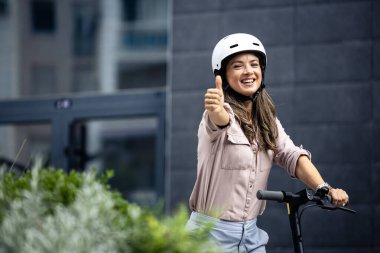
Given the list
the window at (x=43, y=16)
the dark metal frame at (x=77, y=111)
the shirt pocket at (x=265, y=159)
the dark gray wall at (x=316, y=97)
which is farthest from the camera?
the window at (x=43, y=16)

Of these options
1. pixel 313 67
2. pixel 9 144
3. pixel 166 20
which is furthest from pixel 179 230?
pixel 9 144

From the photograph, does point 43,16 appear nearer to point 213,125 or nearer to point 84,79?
point 84,79

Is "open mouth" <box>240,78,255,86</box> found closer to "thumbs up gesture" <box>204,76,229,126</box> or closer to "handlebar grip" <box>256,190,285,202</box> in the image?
"thumbs up gesture" <box>204,76,229,126</box>

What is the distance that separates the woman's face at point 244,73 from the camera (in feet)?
11.6

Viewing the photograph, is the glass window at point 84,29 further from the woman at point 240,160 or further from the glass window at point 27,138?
the woman at point 240,160

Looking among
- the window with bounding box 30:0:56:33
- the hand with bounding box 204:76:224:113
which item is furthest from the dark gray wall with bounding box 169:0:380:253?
the hand with bounding box 204:76:224:113

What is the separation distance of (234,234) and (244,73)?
69 centimetres

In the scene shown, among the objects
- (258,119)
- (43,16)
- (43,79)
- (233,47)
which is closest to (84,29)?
(43,16)

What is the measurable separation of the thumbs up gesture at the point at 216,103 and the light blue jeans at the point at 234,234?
→ 435 mm

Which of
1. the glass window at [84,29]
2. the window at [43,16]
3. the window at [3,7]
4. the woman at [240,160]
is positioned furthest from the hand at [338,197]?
the window at [3,7]

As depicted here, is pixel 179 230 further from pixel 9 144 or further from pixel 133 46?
pixel 9 144

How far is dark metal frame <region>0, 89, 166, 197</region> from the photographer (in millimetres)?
7301

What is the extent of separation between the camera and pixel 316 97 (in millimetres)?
6590

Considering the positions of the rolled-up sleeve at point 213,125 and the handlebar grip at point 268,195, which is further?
the rolled-up sleeve at point 213,125
